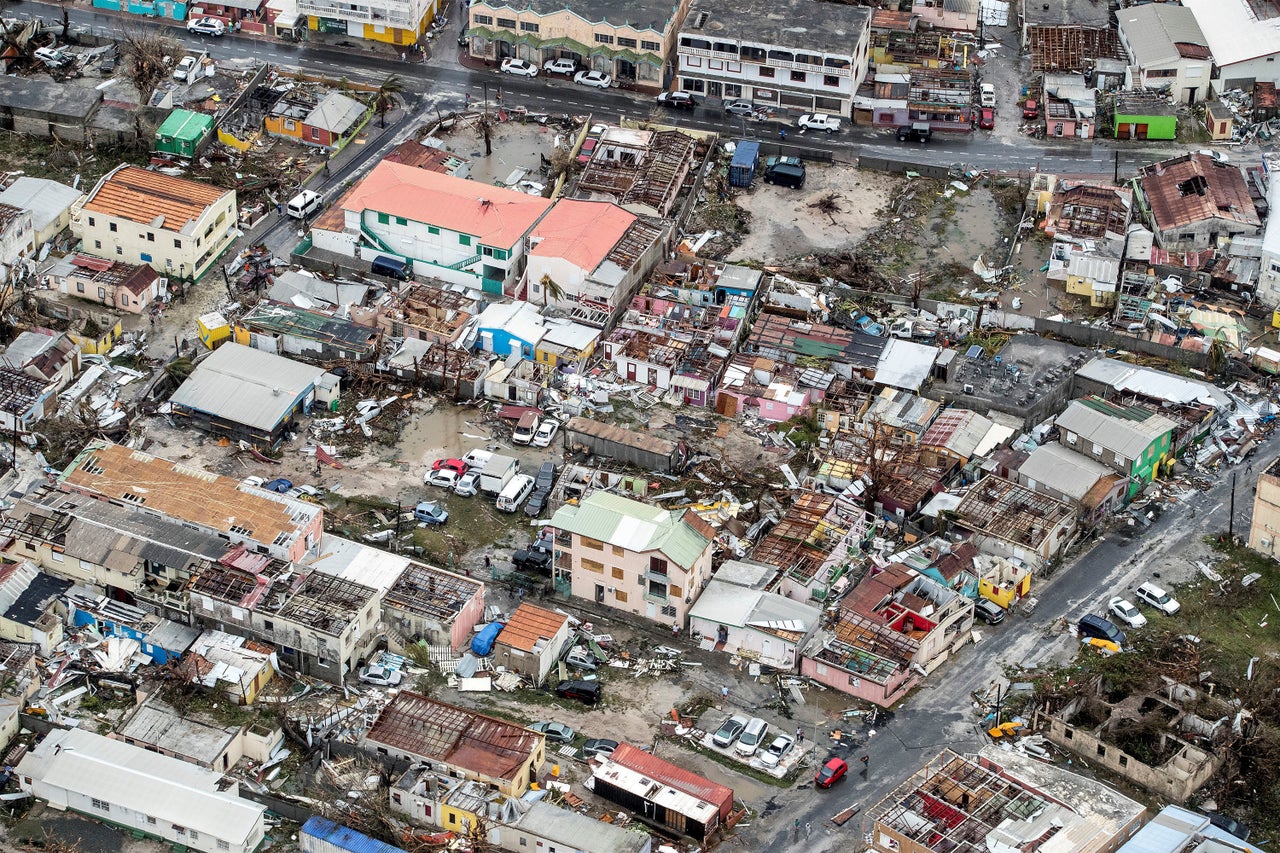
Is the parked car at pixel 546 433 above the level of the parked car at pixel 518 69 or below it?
below

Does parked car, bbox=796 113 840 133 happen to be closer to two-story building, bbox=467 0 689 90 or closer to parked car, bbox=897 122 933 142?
parked car, bbox=897 122 933 142

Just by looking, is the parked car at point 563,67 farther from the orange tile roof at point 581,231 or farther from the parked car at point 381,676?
the parked car at point 381,676

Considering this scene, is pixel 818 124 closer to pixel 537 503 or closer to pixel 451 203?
pixel 451 203

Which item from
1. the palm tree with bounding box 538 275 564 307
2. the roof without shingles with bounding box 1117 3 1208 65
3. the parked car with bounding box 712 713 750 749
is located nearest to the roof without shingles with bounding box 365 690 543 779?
the parked car with bounding box 712 713 750 749

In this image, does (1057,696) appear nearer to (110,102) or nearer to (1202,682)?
(1202,682)

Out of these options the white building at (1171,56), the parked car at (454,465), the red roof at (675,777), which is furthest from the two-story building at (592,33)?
the red roof at (675,777)

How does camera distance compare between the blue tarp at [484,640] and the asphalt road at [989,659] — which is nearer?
the asphalt road at [989,659]
